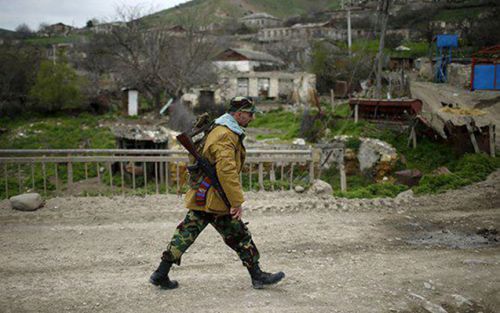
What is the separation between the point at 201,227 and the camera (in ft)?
14.2

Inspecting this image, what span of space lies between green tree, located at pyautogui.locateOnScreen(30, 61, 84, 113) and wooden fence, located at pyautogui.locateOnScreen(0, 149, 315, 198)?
1337cm

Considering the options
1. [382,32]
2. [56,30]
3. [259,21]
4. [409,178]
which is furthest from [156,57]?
[56,30]

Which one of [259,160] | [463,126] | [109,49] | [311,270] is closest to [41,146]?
[109,49]

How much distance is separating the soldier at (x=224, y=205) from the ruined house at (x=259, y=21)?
6830 cm

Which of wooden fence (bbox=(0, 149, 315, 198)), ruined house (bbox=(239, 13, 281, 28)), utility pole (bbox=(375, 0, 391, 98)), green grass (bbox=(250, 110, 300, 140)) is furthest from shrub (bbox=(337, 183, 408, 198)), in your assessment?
ruined house (bbox=(239, 13, 281, 28))

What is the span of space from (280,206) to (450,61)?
25.6 m

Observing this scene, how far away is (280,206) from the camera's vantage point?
7.77 metres

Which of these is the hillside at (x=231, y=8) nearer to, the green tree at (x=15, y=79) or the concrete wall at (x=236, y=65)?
the concrete wall at (x=236, y=65)

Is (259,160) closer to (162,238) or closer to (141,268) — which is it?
(162,238)

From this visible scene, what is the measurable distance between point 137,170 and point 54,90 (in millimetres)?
17824

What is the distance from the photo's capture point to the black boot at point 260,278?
442cm

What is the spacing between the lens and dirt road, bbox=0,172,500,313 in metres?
4.22

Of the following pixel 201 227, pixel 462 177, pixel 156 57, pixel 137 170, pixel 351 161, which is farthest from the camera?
pixel 156 57

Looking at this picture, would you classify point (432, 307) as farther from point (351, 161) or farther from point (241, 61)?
point (241, 61)
